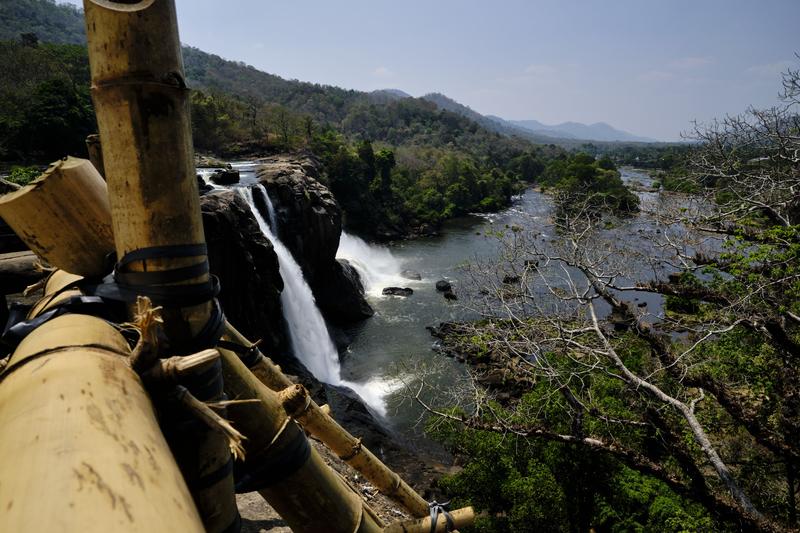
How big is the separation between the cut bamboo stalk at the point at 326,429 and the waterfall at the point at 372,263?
73.7ft

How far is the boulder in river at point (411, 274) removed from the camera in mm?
28297

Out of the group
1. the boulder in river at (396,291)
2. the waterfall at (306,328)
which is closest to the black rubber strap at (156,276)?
the waterfall at (306,328)

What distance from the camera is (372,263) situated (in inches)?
1222

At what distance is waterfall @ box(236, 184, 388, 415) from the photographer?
655 inches

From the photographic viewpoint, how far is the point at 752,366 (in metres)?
9.45

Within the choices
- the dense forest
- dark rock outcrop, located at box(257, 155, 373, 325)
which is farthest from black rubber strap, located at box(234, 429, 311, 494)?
dark rock outcrop, located at box(257, 155, 373, 325)

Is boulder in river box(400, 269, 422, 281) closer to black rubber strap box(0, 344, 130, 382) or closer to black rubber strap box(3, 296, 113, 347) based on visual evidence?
black rubber strap box(3, 296, 113, 347)

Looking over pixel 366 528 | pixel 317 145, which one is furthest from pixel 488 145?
pixel 366 528

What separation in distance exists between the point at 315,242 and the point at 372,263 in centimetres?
879

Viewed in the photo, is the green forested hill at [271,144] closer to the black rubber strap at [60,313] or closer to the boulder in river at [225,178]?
the boulder in river at [225,178]

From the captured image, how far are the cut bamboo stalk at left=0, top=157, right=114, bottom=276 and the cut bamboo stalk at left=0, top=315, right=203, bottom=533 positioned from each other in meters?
0.53

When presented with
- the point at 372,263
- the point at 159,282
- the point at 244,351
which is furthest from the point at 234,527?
the point at 372,263

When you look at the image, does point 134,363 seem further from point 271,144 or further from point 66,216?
point 271,144

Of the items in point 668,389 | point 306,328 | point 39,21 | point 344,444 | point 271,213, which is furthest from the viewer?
point 39,21
